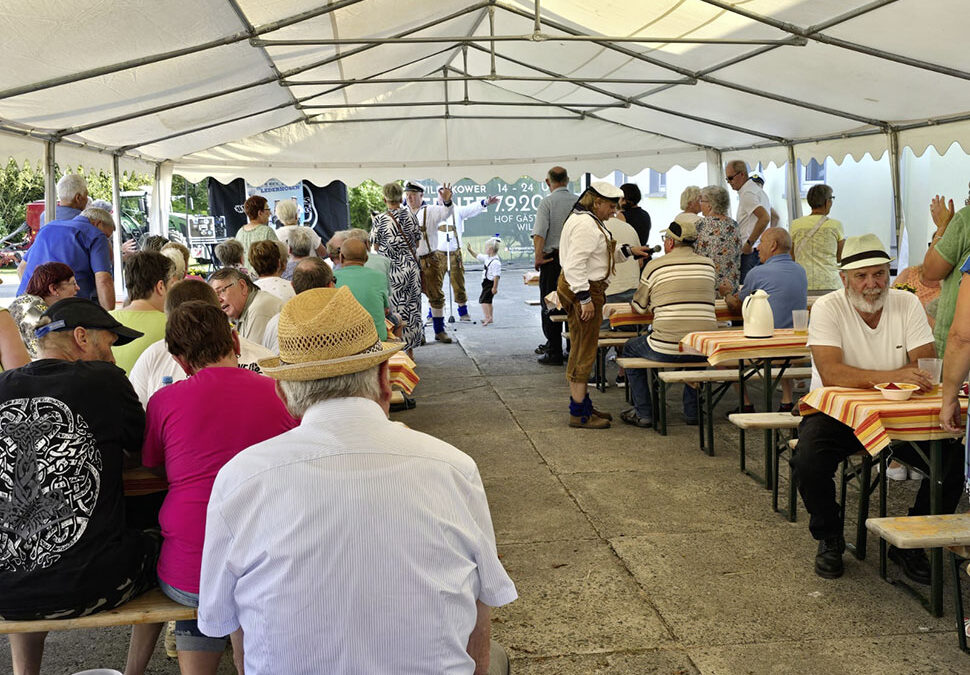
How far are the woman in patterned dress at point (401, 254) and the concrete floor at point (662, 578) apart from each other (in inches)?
75.0

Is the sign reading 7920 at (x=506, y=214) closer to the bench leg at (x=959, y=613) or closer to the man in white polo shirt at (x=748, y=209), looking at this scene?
the man in white polo shirt at (x=748, y=209)

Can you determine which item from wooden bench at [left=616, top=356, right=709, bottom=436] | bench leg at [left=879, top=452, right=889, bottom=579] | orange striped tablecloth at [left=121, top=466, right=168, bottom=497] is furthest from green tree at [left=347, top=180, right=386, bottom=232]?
orange striped tablecloth at [left=121, top=466, right=168, bottom=497]

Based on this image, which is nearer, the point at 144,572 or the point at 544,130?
the point at 144,572

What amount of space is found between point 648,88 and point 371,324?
7738 millimetres

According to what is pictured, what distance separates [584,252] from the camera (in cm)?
570

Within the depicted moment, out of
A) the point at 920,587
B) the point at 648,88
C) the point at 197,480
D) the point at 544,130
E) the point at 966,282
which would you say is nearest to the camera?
the point at 197,480

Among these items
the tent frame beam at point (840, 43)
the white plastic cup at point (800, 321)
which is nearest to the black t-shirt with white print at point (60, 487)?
the white plastic cup at point (800, 321)

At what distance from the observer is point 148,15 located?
462cm

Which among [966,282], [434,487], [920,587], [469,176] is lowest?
[920,587]

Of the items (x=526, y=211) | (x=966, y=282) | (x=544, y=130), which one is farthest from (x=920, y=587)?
(x=526, y=211)

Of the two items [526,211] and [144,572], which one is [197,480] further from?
[526,211]

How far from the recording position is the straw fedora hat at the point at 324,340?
1.60 meters

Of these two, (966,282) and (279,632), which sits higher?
(966,282)

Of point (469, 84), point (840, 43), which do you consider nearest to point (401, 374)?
point (840, 43)
